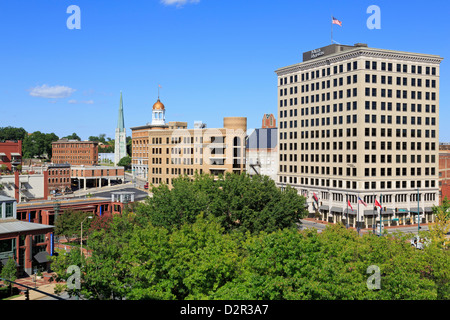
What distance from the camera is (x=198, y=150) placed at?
109375mm

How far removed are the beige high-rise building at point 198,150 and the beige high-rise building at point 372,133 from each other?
17.5m

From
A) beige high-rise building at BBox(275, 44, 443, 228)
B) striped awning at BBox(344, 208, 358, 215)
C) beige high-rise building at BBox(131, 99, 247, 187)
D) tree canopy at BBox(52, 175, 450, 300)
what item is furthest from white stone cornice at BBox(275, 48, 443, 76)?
tree canopy at BBox(52, 175, 450, 300)

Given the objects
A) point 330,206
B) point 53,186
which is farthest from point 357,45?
point 53,186

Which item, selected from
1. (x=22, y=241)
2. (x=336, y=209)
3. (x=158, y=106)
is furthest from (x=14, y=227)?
(x=158, y=106)

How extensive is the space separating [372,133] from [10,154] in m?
85.8

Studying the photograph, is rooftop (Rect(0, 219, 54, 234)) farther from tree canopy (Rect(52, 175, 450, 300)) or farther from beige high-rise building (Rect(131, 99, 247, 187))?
beige high-rise building (Rect(131, 99, 247, 187))

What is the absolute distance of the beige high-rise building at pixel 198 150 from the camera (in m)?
106

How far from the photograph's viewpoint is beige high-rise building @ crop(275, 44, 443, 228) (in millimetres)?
88250

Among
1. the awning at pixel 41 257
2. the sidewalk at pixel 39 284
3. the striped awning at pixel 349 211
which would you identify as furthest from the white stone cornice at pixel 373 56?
the sidewalk at pixel 39 284

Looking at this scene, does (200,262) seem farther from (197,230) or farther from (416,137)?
(416,137)

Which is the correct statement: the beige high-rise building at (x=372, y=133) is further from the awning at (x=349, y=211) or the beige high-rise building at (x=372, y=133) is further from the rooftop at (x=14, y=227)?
the rooftop at (x=14, y=227)

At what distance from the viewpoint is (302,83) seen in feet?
338

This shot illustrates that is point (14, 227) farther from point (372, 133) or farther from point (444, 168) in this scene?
point (444, 168)

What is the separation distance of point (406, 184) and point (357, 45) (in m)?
31.1
